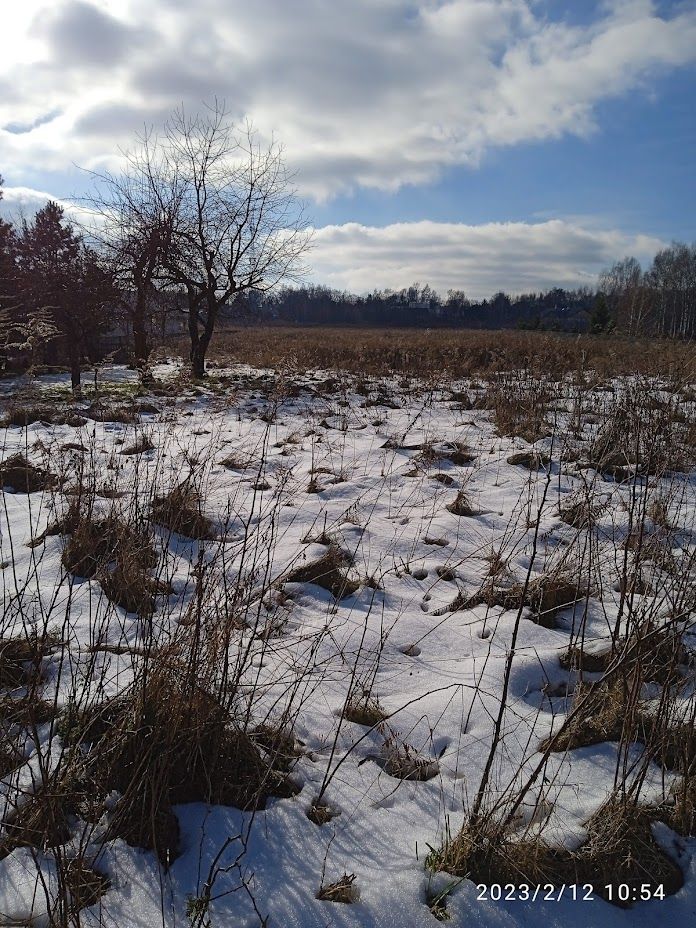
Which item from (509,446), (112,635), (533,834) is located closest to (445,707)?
(533,834)

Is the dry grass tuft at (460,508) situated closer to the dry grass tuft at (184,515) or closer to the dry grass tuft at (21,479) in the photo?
the dry grass tuft at (184,515)

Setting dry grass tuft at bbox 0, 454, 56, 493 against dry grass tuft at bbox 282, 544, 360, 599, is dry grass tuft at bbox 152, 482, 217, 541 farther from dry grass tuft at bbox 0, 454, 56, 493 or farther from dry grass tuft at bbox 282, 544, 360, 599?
dry grass tuft at bbox 0, 454, 56, 493

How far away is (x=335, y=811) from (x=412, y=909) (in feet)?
1.24

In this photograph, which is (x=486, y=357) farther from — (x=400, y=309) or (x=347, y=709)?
(x=400, y=309)

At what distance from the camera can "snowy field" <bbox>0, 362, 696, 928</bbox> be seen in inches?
56.5


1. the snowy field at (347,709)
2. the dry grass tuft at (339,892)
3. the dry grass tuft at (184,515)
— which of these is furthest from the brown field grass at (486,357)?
the dry grass tuft at (339,892)

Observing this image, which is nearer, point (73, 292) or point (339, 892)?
point (339, 892)

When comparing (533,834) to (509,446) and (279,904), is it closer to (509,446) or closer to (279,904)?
(279,904)

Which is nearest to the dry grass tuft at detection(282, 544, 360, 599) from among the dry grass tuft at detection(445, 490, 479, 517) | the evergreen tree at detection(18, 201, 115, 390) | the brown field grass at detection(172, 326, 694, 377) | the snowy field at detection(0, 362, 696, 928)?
the snowy field at detection(0, 362, 696, 928)

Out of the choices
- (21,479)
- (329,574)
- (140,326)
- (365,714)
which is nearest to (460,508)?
(329,574)
